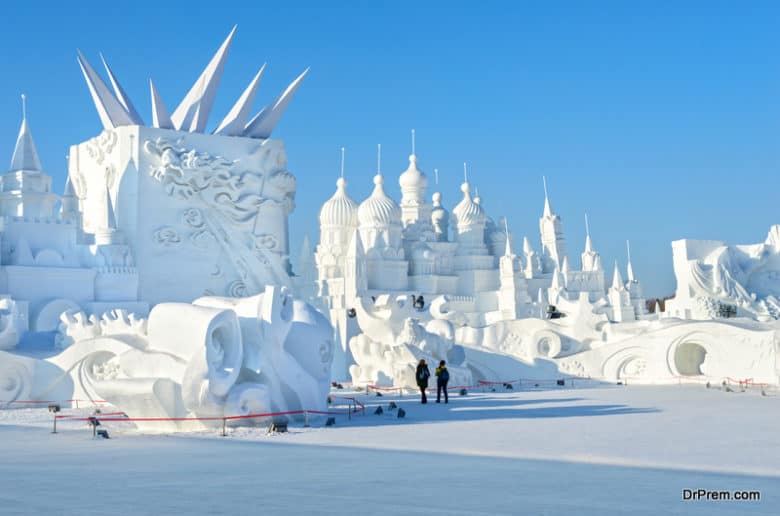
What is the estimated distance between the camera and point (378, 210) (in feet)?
159

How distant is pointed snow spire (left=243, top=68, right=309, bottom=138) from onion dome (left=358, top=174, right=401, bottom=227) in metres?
13.7

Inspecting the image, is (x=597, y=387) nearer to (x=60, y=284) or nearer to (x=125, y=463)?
(x=60, y=284)

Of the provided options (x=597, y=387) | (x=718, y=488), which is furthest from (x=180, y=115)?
(x=718, y=488)

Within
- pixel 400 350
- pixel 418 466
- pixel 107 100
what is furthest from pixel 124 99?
pixel 418 466

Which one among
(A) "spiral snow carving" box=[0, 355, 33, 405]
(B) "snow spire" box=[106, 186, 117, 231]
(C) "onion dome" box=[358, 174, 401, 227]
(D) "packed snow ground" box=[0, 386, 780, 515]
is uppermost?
(C) "onion dome" box=[358, 174, 401, 227]

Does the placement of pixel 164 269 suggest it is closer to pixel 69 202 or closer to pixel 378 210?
pixel 69 202

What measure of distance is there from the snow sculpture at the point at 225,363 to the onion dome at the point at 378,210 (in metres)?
31.8

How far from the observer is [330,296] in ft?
136

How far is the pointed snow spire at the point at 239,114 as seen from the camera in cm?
3403

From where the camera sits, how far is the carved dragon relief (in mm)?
31609

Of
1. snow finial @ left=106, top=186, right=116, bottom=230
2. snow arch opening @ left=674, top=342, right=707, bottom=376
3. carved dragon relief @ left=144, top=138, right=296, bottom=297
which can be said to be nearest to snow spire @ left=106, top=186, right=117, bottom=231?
snow finial @ left=106, top=186, right=116, bottom=230

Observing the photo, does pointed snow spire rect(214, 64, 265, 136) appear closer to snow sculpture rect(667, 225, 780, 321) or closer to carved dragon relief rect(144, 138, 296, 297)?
carved dragon relief rect(144, 138, 296, 297)

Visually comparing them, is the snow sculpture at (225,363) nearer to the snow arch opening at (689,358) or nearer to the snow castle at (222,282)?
the snow castle at (222,282)

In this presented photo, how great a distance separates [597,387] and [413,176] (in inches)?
1244
